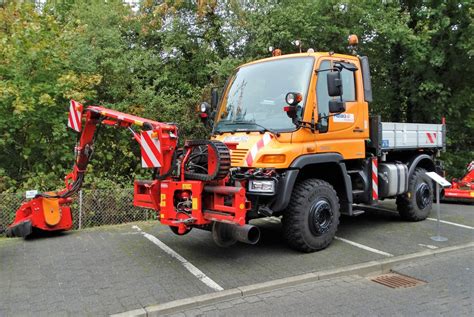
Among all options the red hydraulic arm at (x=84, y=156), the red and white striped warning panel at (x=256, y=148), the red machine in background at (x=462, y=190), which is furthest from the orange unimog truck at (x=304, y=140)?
the red machine in background at (x=462, y=190)

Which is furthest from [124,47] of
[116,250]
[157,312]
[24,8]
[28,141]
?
[157,312]

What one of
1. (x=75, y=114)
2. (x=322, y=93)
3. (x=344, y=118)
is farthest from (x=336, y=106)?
(x=75, y=114)

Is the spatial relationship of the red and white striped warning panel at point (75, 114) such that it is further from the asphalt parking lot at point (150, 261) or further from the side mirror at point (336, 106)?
the side mirror at point (336, 106)

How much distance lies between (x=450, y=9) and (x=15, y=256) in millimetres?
13002

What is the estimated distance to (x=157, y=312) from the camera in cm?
422

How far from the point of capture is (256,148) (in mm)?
5777

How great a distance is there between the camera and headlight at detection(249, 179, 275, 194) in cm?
548

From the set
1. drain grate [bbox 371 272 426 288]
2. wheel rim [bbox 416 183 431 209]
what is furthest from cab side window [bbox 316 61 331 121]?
wheel rim [bbox 416 183 431 209]

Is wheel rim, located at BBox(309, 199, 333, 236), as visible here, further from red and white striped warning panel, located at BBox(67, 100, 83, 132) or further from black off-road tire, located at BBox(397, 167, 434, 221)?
Result: red and white striped warning panel, located at BBox(67, 100, 83, 132)

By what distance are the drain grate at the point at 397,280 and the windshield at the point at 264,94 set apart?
228 cm

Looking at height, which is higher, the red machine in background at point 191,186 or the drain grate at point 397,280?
the red machine in background at point 191,186

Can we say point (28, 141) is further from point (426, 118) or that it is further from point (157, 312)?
point (426, 118)

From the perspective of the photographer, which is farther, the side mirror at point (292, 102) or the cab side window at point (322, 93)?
the cab side window at point (322, 93)

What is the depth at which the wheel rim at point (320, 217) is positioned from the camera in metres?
5.96
